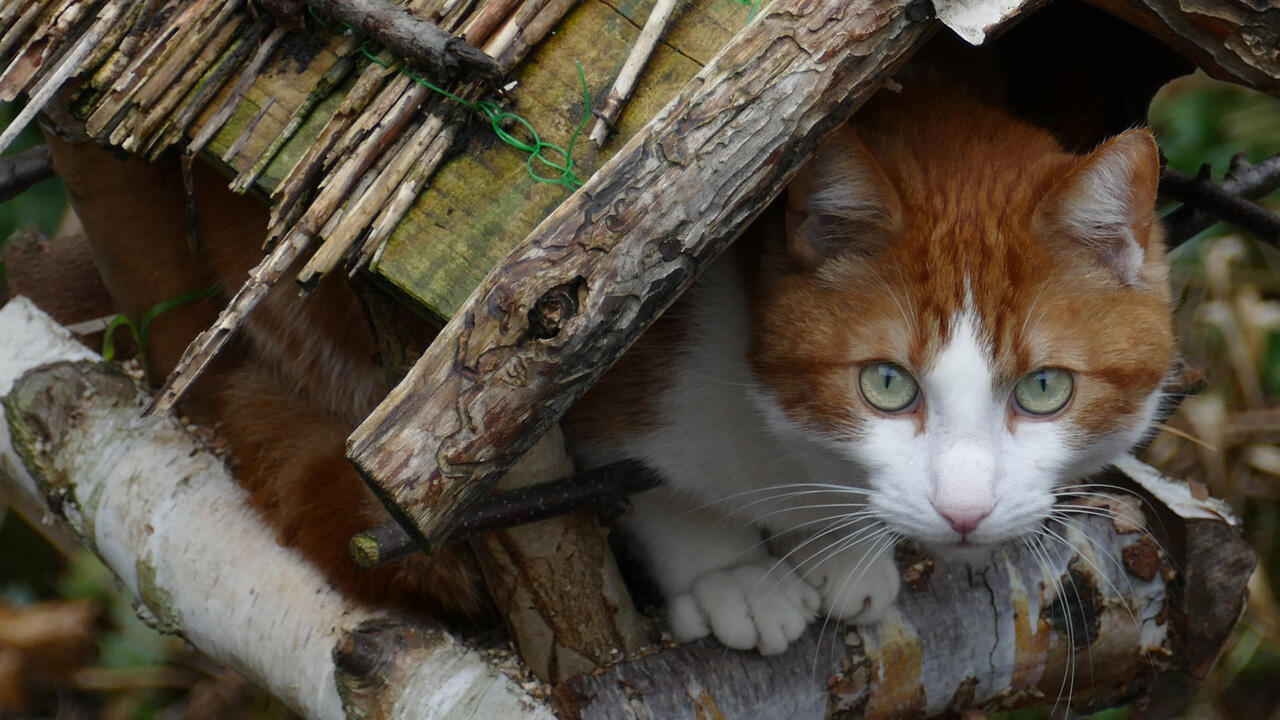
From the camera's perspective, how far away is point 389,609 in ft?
5.41

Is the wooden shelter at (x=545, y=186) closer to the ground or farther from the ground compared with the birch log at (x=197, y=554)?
farther from the ground

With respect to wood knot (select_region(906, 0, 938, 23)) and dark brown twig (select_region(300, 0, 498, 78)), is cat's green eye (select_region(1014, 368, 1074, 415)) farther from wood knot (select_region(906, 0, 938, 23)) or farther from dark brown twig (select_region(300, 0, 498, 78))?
dark brown twig (select_region(300, 0, 498, 78))

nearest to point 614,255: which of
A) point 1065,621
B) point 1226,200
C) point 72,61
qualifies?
point 72,61

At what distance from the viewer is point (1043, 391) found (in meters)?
1.37

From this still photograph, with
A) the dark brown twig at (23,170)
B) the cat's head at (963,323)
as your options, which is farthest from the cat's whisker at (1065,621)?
the dark brown twig at (23,170)

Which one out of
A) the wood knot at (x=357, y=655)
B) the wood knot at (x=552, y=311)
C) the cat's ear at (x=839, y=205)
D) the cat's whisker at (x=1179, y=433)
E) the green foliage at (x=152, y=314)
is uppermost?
the cat's whisker at (x=1179, y=433)

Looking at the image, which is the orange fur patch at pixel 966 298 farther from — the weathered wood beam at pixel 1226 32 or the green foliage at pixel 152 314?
the green foliage at pixel 152 314

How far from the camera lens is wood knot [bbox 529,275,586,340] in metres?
1.03

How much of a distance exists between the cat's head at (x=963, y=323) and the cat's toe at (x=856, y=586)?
1.10 ft

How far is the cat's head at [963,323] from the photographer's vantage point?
4.29 feet

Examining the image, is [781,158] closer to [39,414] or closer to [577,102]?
[577,102]

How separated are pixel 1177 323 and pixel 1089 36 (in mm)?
1337

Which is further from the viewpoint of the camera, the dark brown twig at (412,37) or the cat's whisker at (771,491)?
the cat's whisker at (771,491)

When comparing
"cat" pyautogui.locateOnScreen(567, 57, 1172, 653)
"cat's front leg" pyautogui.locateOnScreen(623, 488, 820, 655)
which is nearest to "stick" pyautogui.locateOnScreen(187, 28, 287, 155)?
"cat" pyautogui.locateOnScreen(567, 57, 1172, 653)
